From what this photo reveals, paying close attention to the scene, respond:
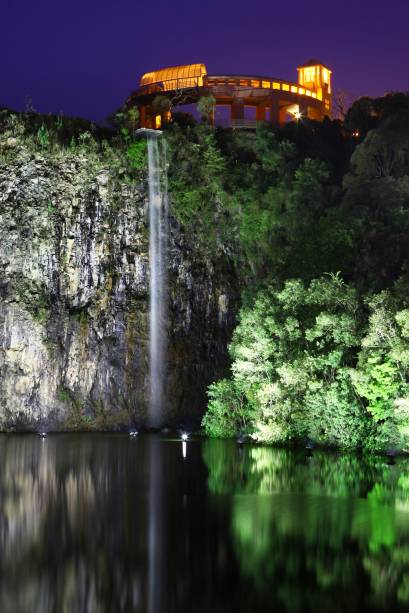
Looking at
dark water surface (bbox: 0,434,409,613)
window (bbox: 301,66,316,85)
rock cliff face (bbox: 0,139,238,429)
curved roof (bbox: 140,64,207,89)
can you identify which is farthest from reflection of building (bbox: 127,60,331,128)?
dark water surface (bbox: 0,434,409,613)

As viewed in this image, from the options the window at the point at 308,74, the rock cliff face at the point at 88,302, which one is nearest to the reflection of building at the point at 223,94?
the window at the point at 308,74

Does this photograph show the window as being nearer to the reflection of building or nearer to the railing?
the reflection of building

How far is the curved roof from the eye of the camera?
4672 cm

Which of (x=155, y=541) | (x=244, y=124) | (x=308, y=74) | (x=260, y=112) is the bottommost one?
(x=155, y=541)

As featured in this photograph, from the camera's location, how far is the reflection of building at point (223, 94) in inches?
1805

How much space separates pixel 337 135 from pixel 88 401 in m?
22.6

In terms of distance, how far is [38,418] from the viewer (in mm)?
34500

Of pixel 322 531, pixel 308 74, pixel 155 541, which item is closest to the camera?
pixel 155 541

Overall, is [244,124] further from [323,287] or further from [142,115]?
[323,287]

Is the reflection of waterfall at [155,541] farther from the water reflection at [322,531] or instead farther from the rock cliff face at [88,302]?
the rock cliff face at [88,302]

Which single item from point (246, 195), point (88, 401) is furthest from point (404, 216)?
point (88, 401)

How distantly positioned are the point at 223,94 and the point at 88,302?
17.5 meters

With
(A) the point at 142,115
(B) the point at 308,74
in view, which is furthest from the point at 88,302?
(B) the point at 308,74

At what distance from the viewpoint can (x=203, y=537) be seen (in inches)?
475
